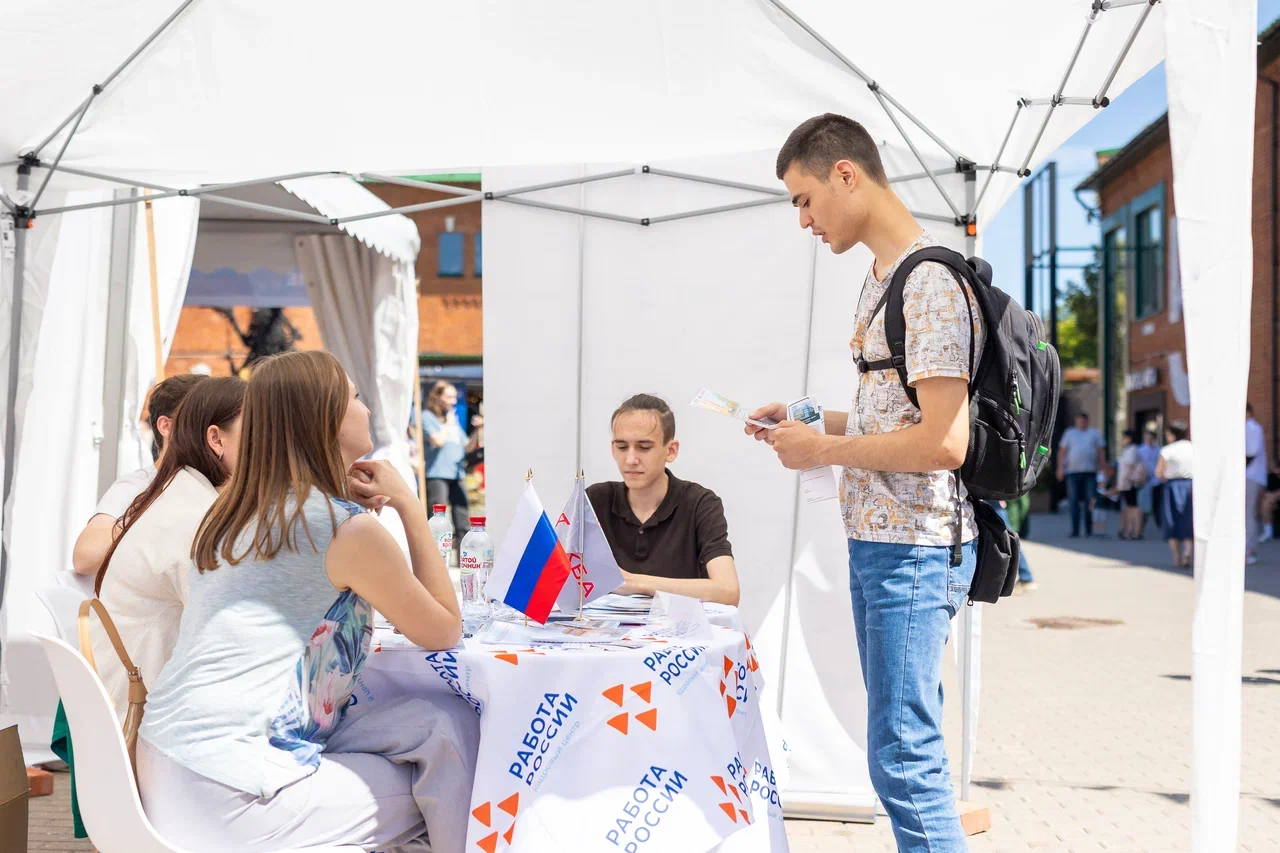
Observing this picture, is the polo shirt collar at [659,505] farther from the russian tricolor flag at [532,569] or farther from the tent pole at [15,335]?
the tent pole at [15,335]

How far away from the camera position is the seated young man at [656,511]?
371 centimetres

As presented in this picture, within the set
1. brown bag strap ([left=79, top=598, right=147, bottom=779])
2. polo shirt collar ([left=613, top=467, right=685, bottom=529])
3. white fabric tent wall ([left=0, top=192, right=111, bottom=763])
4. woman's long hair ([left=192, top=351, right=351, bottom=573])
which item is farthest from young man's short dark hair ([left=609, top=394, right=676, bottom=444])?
white fabric tent wall ([left=0, top=192, right=111, bottom=763])

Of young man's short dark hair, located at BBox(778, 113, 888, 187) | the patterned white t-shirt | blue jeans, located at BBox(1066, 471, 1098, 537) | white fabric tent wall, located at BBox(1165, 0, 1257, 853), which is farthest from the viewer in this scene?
blue jeans, located at BBox(1066, 471, 1098, 537)

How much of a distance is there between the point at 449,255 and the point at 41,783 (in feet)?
58.7

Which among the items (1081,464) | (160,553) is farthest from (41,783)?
(1081,464)

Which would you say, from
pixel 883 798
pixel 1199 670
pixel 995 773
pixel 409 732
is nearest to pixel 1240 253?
pixel 1199 670

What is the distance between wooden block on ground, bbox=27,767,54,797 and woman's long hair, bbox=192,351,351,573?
103 inches

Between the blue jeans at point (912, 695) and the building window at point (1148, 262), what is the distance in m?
24.5

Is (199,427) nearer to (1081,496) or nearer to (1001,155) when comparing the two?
(1001,155)

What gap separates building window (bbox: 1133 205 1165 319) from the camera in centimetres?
2483

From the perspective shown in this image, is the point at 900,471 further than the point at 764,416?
No

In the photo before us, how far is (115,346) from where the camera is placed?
5387 mm

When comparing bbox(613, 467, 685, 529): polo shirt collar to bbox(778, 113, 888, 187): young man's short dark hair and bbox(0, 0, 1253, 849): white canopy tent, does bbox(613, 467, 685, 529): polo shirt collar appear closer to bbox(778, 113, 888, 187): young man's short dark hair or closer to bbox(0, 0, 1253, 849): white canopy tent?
bbox(0, 0, 1253, 849): white canopy tent

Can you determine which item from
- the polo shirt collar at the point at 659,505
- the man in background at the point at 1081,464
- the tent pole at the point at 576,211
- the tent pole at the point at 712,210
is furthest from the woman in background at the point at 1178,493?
the polo shirt collar at the point at 659,505
